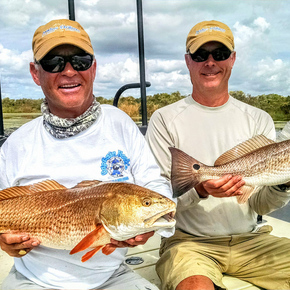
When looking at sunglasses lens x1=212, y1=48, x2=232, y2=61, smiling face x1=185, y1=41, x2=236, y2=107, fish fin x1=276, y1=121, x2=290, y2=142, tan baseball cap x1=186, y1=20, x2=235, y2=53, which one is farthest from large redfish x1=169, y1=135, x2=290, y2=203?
tan baseball cap x1=186, y1=20, x2=235, y2=53

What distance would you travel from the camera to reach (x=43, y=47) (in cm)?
233

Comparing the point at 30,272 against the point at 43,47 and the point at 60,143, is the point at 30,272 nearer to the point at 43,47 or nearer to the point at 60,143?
the point at 60,143

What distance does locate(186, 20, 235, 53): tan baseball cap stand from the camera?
3025mm

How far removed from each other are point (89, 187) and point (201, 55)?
1.64 meters

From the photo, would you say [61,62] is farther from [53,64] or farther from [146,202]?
[146,202]

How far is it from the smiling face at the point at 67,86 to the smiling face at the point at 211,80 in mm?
1062

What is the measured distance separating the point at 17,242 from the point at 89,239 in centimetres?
45

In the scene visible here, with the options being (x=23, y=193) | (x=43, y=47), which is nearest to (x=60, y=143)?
(x=23, y=193)

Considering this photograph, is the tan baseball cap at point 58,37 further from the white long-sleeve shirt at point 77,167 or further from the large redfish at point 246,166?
the large redfish at point 246,166

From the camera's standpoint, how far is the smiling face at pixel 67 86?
91.6 inches

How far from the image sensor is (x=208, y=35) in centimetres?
304

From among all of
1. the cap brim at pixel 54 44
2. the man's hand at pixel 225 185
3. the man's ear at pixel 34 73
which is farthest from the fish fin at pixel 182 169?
the man's ear at pixel 34 73

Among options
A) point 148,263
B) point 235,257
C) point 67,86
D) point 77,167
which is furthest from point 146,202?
point 148,263

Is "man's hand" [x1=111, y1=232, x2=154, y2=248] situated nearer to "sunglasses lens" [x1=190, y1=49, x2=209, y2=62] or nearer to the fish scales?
the fish scales
